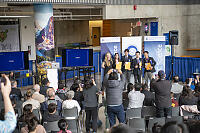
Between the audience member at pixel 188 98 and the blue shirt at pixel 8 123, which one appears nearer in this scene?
the blue shirt at pixel 8 123

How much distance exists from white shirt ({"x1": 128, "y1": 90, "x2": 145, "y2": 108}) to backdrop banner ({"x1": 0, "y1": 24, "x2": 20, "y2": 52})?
12.4 m

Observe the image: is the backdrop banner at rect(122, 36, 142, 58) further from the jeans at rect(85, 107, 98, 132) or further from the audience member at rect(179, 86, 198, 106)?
the audience member at rect(179, 86, 198, 106)

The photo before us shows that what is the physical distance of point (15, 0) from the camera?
35.5 feet

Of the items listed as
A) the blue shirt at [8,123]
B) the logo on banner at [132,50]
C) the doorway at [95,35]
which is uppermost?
the doorway at [95,35]

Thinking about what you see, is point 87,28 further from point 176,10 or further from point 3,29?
point 176,10

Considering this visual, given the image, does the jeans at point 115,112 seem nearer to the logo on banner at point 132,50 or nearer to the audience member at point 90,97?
the audience member at point 90,97

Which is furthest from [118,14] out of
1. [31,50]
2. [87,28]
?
[87,28]

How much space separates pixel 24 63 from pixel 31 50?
257 inches

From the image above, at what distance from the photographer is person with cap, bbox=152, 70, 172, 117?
6855 millimetres

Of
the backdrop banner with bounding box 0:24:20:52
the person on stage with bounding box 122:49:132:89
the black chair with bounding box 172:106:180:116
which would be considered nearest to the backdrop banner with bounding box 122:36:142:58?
the person on stage with bounding box 122:49:132:89

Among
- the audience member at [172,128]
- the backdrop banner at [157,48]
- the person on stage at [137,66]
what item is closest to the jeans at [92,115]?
the audience member at [172,128]

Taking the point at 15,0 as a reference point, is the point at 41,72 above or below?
below

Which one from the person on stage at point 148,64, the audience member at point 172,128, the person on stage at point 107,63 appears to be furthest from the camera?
the person on stage at point 148,64

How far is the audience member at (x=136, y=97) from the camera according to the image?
7.15 metres
